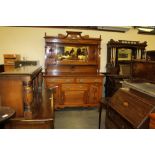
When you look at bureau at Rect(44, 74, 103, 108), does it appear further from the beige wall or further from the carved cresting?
the carved cresting

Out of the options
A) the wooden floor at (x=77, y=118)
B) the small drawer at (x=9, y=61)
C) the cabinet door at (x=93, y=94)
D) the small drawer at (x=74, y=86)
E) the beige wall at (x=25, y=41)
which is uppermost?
the beige wall at (x=25, y=41)

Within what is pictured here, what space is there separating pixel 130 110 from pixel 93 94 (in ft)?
7.49

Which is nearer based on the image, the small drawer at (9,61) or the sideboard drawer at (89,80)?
the small drawer at (9,61)

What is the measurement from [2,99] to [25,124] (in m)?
0.34

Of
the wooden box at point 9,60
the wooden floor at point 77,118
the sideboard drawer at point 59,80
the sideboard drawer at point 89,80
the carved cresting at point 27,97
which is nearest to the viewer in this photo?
the carved cresting at point 27,97

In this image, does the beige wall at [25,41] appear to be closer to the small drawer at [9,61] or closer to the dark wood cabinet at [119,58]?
the small drawer at [9,61]

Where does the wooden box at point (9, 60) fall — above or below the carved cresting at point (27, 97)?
above

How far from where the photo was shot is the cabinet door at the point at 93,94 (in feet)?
13.3

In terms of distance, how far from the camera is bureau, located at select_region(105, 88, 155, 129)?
156cm

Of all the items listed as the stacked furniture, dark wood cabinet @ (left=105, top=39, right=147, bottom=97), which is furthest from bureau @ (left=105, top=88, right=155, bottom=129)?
dark wood cabinet @ (left=105, top=39, right=147, bottom=97)

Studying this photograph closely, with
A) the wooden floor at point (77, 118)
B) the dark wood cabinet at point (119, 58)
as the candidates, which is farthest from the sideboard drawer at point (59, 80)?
the dark wood cabinet at point (119, 58)

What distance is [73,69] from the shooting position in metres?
4.46

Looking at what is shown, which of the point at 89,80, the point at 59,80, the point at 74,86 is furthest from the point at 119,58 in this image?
the point at 59,80
